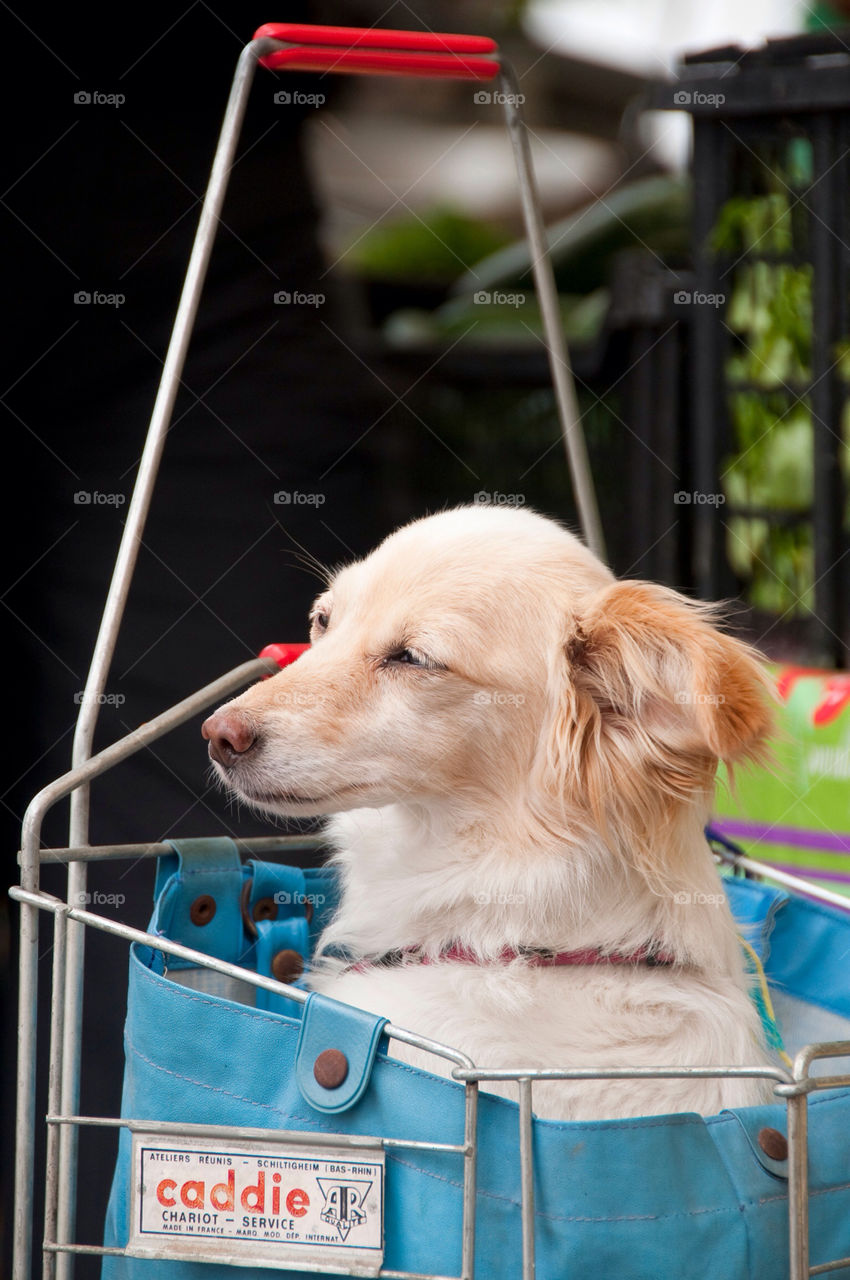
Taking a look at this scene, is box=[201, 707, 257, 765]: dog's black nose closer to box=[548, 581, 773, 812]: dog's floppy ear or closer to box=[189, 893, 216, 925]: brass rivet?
box=[189, 893, 216, 925]: brass rivet

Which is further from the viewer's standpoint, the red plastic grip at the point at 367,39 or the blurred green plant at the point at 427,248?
the blurred green plant at the point at 427,248

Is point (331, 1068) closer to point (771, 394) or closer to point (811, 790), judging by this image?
point (811, 790)

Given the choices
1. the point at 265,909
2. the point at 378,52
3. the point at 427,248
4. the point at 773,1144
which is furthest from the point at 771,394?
the point at 427,248

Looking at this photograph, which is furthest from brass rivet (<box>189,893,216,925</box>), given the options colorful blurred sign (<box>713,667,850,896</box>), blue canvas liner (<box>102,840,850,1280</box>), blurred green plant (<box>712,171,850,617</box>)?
blurred green plant (<box>712,171,850,617</box>)

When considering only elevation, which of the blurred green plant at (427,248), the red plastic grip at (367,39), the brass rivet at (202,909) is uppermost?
the blurred green plant at (427,248)

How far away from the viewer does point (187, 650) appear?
5.90ft

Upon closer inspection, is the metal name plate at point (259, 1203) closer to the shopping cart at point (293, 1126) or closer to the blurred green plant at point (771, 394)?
the shopping cart at point (293, 1126)

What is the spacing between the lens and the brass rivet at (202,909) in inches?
51.4

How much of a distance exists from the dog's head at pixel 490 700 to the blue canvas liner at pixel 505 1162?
0.28 meters

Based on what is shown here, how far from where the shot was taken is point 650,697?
3.95ft

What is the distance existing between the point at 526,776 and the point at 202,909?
0.39m

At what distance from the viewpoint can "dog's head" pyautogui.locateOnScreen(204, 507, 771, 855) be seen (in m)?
1.19

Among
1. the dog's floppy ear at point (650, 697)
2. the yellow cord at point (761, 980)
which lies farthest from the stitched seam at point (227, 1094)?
the yellow cord at point (761, 980)

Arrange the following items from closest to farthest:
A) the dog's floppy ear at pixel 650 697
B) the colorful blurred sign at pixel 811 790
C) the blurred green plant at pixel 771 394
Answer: the dog's floppy ear at pixel 650 697 → the colorful blurred sign at pixel 811 790 → the blurred green plant at pixel 771 394
